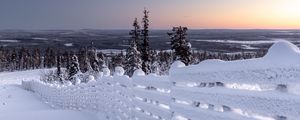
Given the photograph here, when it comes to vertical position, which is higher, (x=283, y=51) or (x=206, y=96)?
(x=283, y=51)

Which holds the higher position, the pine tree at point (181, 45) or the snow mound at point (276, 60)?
the snow mound at point (276, 60)

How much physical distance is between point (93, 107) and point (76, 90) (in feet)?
10.7

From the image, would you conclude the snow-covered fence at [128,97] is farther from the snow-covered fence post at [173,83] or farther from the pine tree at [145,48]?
the pine tree at [145,48]

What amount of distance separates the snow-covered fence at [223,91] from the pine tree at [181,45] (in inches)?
1818

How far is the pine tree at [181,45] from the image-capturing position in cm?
5531

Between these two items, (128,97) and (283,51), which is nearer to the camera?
(283,51)

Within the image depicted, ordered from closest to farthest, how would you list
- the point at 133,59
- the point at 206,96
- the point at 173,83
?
the point at 206,96 < the point at 173,83 < the point at 133,59

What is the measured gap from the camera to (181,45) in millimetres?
56469

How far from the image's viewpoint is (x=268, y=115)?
11.9ft

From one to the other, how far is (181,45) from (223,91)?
171ft

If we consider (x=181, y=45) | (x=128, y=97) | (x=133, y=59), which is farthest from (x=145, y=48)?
(x=128, y=97)

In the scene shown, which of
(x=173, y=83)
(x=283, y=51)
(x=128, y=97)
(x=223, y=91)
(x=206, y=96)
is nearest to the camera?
(x=283, y=51)

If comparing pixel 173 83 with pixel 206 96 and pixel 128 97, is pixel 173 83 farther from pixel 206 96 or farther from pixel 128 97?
pixel 128 97

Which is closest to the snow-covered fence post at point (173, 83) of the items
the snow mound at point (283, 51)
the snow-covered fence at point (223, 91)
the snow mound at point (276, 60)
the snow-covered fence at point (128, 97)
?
the snow-covered fence at point (223, 91)
